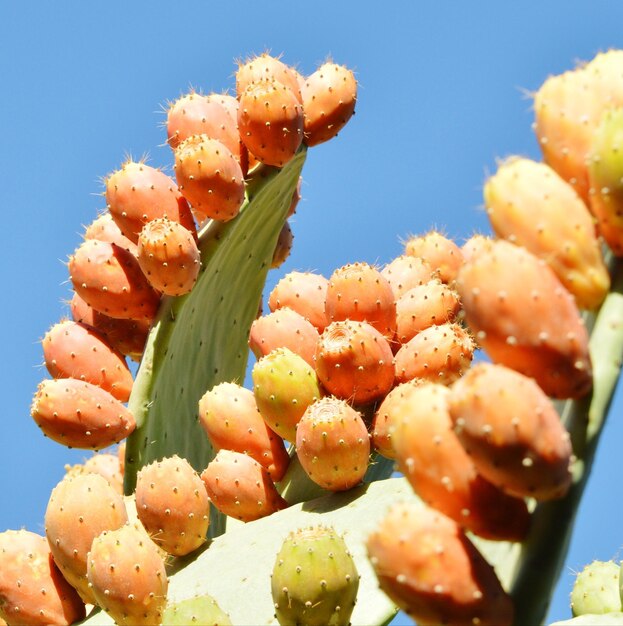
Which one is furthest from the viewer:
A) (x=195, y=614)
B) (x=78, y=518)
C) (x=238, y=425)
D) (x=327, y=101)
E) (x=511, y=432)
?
(x=327, y=101)

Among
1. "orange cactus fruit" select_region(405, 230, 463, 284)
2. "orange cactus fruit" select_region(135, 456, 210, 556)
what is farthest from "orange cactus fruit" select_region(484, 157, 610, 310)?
"orange cactus fruit" select_region(405, 230, 463, 284)

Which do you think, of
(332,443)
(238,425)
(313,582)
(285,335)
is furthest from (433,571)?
(285,335)

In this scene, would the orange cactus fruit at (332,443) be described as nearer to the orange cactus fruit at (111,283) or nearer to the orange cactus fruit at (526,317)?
the orange cactus fruit at (111,283)

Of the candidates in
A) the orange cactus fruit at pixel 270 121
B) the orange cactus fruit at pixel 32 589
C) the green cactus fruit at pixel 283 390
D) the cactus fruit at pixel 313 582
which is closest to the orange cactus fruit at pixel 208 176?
the orange cactus fruit at pixel 270 121

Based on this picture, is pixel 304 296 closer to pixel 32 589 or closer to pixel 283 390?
pixel 283 390

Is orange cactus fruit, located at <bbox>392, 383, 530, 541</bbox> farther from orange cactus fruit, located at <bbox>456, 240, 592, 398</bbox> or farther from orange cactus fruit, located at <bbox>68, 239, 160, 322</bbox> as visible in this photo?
orange cactus fruit, located at <bbox>68, 239, 160, 322</bbox>

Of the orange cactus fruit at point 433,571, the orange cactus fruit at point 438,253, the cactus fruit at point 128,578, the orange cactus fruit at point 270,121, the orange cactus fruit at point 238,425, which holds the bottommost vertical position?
the orange cactus fruit at point 433,571

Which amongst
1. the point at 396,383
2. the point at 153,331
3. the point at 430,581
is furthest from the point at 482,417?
the point at 153,331
